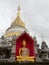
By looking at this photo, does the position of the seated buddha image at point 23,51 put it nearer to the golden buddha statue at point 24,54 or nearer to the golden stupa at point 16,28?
the golden buddha statue at point 24,54

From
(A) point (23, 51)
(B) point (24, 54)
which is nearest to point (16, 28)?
(A) point (23, 51)

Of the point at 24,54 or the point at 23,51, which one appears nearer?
the point at 24,54

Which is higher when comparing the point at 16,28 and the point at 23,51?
the point at 16,28

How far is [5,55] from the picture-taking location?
41719 mm

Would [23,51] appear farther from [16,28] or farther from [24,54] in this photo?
[16,28]

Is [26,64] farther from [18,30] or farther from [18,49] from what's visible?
[18,30]

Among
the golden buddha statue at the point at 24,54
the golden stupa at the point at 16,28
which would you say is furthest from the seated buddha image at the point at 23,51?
the golden stupa at the point at 16,28

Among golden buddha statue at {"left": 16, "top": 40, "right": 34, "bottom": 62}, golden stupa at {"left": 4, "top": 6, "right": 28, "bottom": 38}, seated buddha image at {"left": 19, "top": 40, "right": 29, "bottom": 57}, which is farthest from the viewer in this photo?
golden stupa at {"left": 4, "top": 6, "right": 28, "bottom": 38}

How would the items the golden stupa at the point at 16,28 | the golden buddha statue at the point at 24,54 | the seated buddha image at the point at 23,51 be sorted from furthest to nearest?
1. the golden stupa at the point at 16,28
2. the seated buddha image at the point at 23,51
3. the golden buddha statue at the point at 24,54

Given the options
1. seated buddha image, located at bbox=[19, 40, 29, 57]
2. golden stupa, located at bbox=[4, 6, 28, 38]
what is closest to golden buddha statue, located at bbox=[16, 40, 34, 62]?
seated buddha image, located at bbox=[19, 40, 29, 57]

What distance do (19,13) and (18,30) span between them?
5694 millimetres

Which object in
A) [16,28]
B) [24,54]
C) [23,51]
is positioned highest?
[16,28]

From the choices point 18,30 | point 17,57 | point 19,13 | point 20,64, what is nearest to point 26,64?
point 20,64

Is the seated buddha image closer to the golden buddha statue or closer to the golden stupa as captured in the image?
the golden buddha statue
